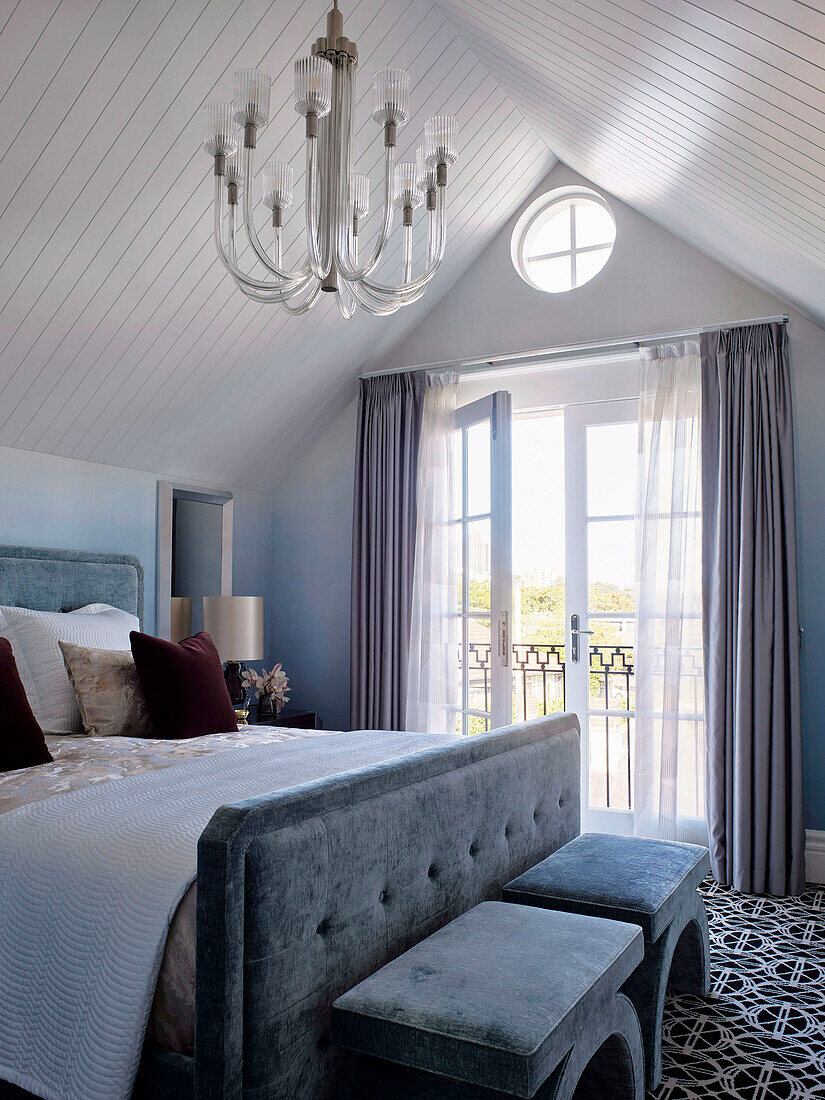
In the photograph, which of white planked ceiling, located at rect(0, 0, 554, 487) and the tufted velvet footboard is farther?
white planked ceiling, located at rect(0, 0, 554, 487)

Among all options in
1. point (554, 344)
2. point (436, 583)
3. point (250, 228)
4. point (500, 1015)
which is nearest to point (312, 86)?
point (250, 228)

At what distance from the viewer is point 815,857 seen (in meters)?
3.56

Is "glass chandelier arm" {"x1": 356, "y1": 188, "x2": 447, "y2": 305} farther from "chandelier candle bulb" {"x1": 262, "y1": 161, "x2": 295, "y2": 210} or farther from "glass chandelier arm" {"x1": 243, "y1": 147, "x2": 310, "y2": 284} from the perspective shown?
"chandelier candle bulb" {"x1": 262, "y1": 161, "x2": 295, "y2": 210}

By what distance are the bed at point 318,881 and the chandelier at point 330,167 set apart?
1.38 metres

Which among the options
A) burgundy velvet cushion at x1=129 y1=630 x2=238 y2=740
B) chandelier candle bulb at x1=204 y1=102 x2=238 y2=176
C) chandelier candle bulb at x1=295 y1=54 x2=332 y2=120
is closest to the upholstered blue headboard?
burgundy velvet cushion at x1=129 y1=630 x2=238 y2=740

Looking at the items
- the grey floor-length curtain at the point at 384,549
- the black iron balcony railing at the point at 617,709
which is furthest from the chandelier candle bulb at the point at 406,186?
the black iron balcony railing at the point at 617,709

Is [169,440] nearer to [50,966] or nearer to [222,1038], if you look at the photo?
[50,966]

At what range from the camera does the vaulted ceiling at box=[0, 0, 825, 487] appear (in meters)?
2.21

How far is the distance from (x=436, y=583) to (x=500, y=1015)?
3.03 m

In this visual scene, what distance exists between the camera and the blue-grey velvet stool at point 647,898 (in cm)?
206

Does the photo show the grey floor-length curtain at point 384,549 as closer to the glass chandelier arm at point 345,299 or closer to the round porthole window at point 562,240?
the round porthole window at point 562,240

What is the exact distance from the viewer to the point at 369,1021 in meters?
1.44

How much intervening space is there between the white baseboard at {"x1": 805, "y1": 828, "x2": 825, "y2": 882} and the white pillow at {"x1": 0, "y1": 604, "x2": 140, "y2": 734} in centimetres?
301

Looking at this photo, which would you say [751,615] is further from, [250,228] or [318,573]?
[250,228]
